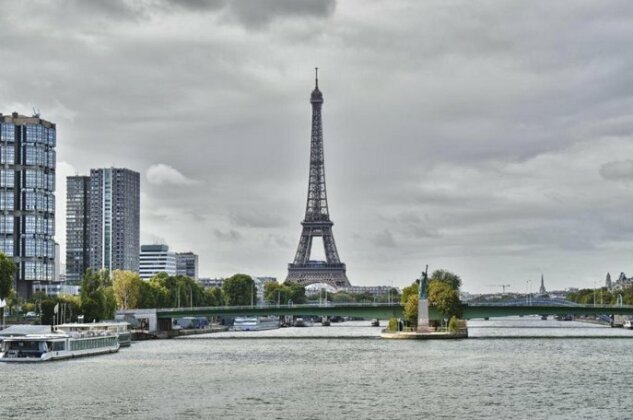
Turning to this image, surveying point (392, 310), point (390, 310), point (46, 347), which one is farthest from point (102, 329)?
point (392, 310)

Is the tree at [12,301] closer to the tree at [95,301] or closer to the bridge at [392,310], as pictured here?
the tree at [95,301]

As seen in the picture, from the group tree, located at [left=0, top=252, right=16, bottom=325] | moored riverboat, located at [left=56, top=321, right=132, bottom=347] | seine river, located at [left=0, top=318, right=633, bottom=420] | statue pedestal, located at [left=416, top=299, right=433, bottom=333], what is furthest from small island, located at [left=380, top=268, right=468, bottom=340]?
tree, located at [left=0, top=252, right=16, bottom=325]

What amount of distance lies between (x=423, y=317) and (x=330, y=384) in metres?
77.9

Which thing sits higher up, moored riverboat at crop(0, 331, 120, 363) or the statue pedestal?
the statue pedestal

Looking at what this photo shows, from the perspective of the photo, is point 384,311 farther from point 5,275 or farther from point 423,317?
point 5,275

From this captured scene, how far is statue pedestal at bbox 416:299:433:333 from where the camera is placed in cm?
16112

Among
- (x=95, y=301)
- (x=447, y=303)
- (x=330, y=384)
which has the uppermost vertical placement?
(x=95, y=301)

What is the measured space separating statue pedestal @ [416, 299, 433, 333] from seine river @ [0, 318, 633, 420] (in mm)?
27673

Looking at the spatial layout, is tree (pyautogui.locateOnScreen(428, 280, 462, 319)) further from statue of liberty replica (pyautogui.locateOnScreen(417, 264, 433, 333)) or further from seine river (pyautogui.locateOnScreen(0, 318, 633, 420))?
seine river (pyautogui.locateOnScreen(0, 318, 633, 420))

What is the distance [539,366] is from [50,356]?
41.8 metres

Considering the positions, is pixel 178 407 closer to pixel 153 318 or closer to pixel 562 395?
pixel 562 395

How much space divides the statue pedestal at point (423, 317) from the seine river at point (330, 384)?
90.8 feet

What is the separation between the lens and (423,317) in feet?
533

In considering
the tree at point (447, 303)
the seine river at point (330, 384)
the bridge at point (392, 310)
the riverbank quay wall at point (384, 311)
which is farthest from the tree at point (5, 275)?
the tree at point (447, 303)
